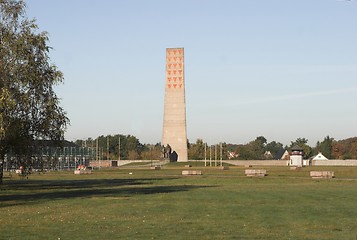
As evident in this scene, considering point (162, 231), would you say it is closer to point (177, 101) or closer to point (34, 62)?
point (34, 62)

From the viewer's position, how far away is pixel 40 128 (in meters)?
49.9

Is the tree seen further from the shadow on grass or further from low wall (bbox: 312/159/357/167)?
low wall (bbox: 312/159/357/167)

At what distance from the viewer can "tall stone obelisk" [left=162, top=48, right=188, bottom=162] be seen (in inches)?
5389

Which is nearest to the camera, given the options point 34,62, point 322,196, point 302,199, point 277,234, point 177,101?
point 277,234

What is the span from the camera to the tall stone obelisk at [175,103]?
137 m

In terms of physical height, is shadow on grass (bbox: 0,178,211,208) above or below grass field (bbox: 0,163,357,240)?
above

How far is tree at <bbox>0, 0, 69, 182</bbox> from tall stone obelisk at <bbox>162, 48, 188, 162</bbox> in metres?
85.1

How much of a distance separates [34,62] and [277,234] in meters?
31.7

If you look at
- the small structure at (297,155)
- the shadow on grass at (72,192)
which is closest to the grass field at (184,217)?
the shadow on grass at (72,192)

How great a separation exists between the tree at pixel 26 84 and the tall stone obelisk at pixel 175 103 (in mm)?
85105

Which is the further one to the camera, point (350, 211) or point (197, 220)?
point (350, 211)

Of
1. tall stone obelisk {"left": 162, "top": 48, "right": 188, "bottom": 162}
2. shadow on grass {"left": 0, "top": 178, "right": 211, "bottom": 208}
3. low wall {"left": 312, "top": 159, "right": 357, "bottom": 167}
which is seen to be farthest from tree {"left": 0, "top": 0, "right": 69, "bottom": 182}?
low wall {"left": 312, "top": 159, "right": 357, "bottom": 167}

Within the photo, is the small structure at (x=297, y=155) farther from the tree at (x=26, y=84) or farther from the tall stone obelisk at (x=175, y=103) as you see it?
the tree at (x=26, y=84)

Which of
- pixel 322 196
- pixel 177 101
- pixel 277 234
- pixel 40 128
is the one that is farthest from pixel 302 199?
pixel 177 101
